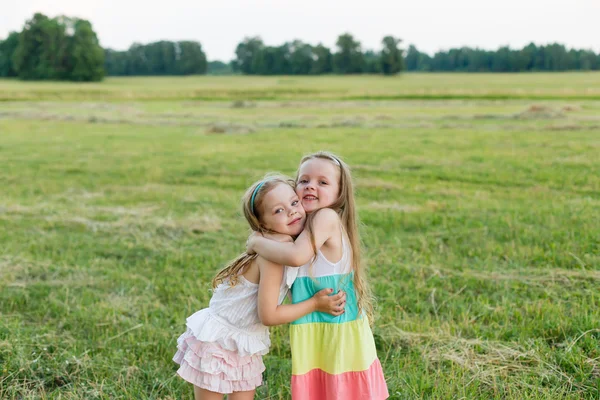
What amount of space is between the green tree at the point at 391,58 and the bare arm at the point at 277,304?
254 ft

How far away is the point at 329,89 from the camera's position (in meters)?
45.1

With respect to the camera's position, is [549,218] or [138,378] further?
[549,218]

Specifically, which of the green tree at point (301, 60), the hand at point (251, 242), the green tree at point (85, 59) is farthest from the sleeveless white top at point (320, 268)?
the green tree at point (301, 60)

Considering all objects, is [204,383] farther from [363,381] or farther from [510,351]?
[510,351]

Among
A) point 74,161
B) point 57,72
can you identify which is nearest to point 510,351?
point 74,161

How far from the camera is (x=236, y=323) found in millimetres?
2719

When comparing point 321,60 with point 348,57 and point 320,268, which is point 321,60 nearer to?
point 348,57

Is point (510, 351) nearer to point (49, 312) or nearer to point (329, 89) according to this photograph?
point (49, 312)

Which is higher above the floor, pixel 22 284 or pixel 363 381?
pixel 363 381

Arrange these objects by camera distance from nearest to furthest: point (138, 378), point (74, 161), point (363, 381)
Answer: point (363, 381), point (138, 378), point (74, 161)

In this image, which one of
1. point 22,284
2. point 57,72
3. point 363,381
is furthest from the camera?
point 57,72

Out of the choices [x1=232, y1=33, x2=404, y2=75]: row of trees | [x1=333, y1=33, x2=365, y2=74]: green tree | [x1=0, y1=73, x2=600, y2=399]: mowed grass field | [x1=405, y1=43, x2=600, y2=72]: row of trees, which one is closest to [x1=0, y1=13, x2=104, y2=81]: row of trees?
[x1=232, y1=33, x2=404, y2=75]: row of trees

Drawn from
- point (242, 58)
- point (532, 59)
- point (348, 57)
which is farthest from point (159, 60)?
point (532, 59)

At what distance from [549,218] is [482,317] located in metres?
2.93
